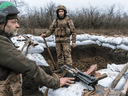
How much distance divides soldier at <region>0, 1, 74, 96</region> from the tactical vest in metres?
2.09

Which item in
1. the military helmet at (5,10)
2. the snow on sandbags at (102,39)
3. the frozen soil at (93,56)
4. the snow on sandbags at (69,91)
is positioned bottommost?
the frozen soil at (93,56)

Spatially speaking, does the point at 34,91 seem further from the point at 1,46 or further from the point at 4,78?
the point at 1,46

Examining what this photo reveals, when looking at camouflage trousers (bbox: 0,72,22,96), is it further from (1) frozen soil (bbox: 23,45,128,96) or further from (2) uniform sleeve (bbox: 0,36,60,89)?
(1) frozen soil (bbox: 23,45,128,96)

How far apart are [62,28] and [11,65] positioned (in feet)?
7.73

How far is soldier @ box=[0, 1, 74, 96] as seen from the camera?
79 centimetres

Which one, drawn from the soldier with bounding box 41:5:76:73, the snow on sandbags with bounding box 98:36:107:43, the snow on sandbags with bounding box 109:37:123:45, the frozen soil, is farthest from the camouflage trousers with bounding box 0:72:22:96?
the snow on sandbags with bounding box 98:36:107:43

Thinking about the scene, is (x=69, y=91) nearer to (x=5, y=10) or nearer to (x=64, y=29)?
(x=5, y=10)

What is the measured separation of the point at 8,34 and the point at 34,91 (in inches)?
68.6

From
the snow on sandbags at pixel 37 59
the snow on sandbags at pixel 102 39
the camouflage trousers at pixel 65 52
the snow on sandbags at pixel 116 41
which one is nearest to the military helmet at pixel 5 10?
the snow on sandbags at pixel 37 59

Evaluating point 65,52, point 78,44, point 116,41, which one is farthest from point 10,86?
point 116,41

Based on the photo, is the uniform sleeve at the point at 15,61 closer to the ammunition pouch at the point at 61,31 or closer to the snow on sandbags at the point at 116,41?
the ammunition pouch at the point at 61,31

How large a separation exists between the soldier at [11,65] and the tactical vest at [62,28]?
209cm

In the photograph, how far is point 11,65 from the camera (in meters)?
0.80

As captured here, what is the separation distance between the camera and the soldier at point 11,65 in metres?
0.79
